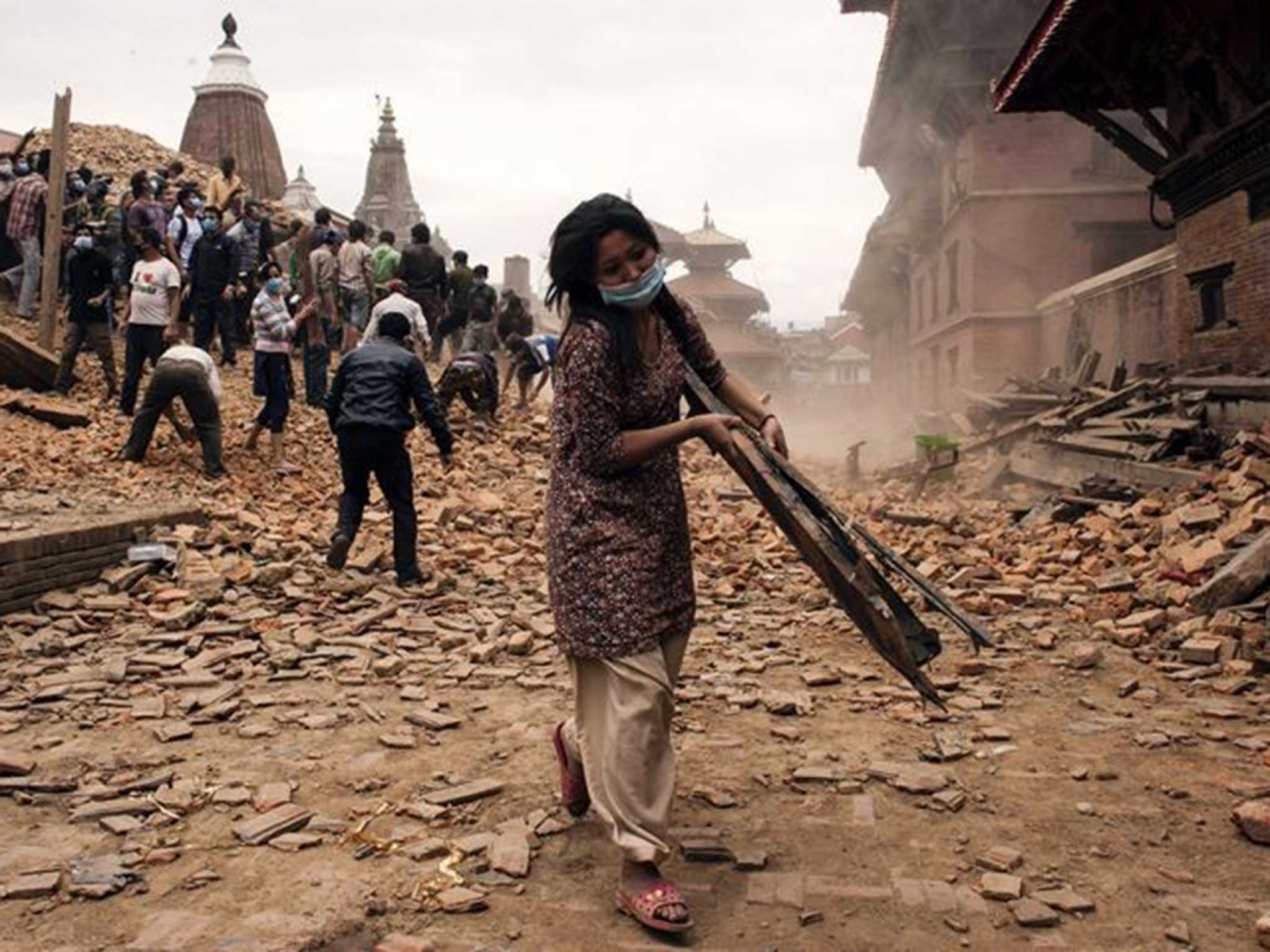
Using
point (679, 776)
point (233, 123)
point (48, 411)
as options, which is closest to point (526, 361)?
point (48, 411)

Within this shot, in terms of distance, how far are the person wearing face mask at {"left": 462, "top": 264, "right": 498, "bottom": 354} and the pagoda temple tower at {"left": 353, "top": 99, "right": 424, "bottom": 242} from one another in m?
36.9

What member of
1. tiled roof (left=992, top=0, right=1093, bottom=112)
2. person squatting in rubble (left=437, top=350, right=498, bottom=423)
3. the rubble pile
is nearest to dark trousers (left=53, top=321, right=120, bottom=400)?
person squatting in rubble (left=437, top=350, right=498, bottom=423)

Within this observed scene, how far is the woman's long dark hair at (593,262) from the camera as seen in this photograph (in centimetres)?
264

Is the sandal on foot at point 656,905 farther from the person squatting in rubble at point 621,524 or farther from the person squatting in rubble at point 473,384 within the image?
the person squatting in rubble at point 473,384

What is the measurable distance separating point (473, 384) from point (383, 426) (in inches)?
243

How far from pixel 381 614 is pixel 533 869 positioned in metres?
3.36

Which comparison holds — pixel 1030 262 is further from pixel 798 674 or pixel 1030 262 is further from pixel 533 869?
pixel 533 869

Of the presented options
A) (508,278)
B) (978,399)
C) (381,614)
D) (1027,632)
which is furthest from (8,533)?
(508,278)

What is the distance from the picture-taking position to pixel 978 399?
15781mm

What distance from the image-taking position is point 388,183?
49.0 metres

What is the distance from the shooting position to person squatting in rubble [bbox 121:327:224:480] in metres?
8.39

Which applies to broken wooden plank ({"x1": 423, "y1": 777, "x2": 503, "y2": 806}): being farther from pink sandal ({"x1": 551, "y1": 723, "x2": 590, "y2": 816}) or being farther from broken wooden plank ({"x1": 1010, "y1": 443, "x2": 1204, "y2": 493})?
broken wooden plank ({"x1": 1010, "y1": 443, "x2": 1204, "y2": 493})

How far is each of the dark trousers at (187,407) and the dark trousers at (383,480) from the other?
2.63 metres

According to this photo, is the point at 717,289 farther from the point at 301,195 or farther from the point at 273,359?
the point at 273,359
